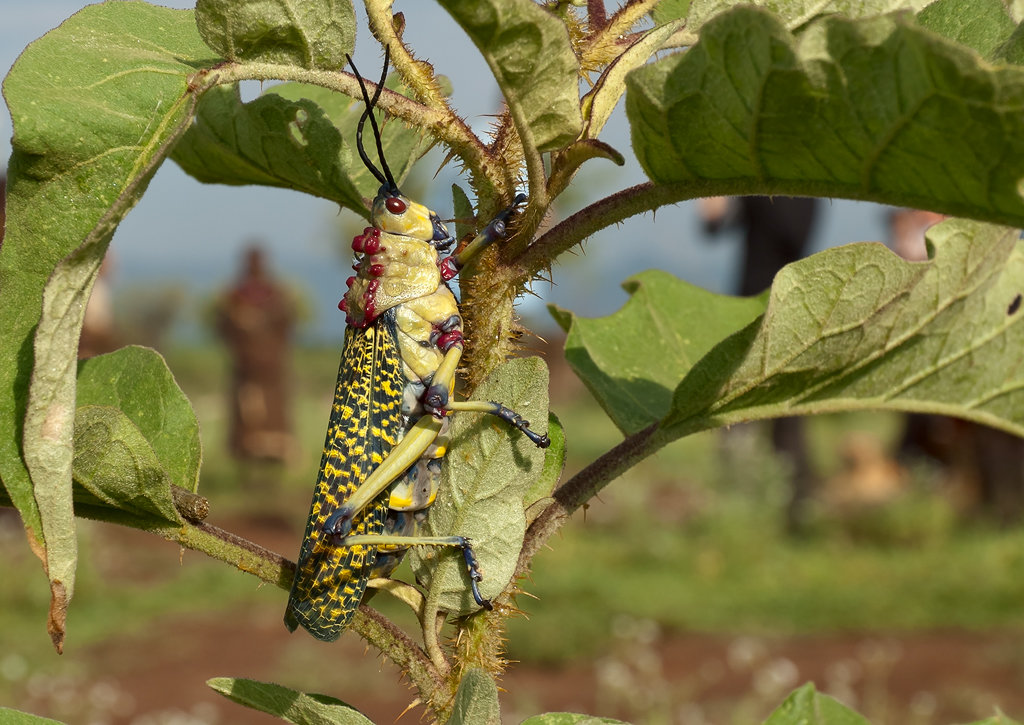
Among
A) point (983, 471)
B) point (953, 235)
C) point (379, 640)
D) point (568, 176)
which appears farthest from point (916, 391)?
point (983, 471)

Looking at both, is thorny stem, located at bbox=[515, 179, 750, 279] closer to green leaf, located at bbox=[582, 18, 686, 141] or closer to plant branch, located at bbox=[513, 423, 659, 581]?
green leaf, located at bbox=[582, 18, 686, 141]

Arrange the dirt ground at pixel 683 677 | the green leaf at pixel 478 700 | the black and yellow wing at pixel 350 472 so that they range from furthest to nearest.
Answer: the dirt ground at pixel 683 677 < the black and yellow wing at pixel 350 472 < the green leaf at pixel 478 700

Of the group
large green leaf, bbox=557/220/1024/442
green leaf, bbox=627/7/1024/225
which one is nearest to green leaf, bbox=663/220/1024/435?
large green leaf, bbox=557/220/1024/442

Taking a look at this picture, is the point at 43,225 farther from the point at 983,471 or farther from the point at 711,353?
the point at 983,471

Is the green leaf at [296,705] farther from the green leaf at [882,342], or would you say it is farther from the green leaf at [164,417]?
the green leaf at [882,342]

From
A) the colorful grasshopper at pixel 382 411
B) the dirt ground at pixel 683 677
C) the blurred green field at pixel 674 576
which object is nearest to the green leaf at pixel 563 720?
the colorful grasshopper at pixel 382 411

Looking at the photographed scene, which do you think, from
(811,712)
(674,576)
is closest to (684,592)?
(674,576)

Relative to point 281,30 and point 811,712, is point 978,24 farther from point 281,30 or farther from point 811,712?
point 811,712
